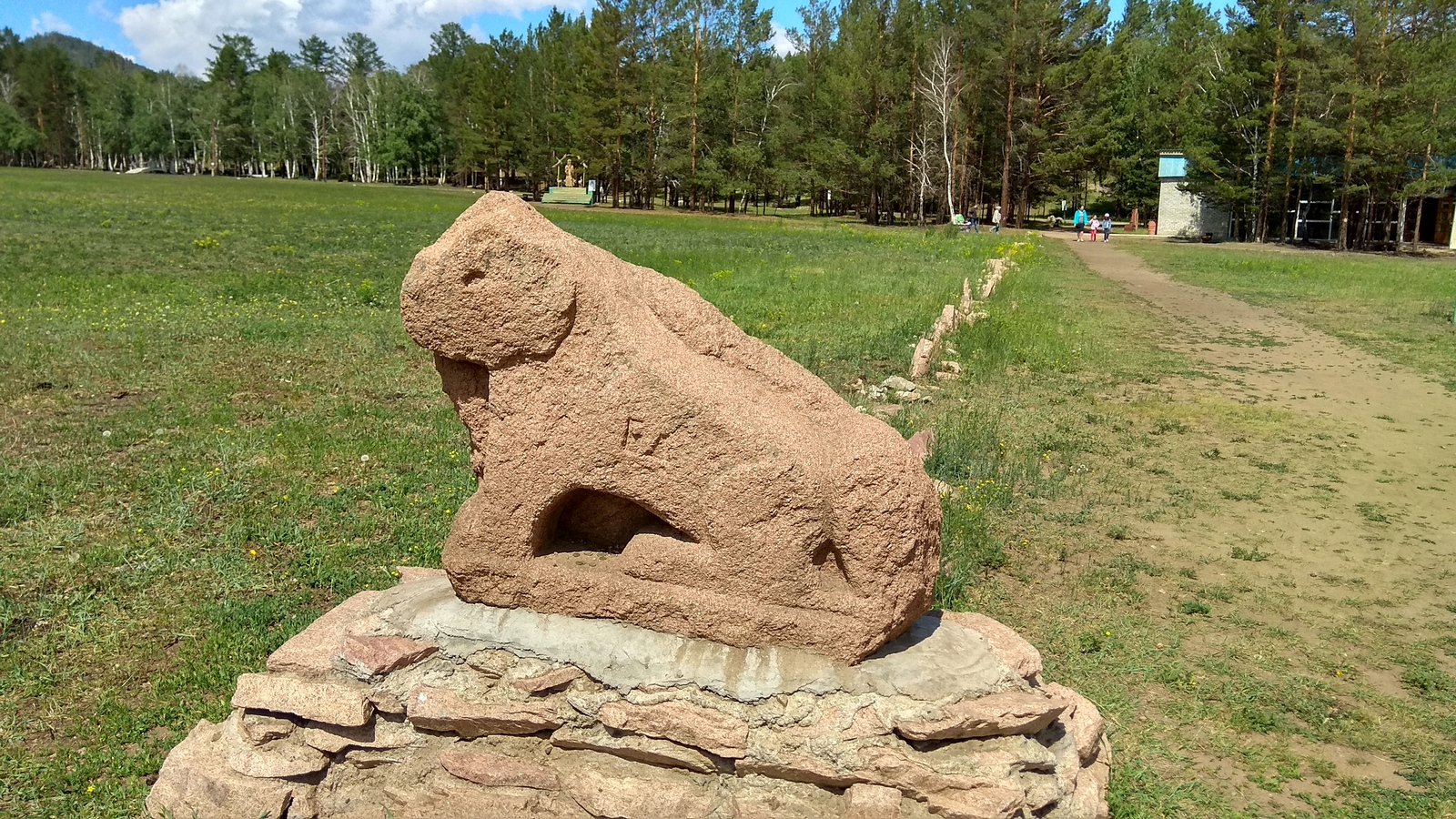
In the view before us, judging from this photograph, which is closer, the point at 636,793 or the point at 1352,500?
the point at 636,793

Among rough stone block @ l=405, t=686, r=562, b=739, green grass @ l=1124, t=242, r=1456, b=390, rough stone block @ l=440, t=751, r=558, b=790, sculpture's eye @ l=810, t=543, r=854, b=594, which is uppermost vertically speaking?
green grass @ l=1124, t=242, r=1456, b=390

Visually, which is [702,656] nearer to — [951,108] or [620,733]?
[620,733]

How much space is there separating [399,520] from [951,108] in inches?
1820

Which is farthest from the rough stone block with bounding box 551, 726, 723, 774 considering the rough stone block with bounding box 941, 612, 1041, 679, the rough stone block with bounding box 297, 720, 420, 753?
the rough stone block with bounding box 941, 612, 1041, 679

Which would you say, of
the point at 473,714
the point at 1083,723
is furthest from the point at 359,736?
the point at 1083,723

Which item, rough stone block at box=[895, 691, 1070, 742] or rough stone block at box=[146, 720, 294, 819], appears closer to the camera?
rough stone block at box=[895, 691, 1070, 742]

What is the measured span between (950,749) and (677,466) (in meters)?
1.66

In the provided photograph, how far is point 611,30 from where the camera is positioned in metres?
53.9

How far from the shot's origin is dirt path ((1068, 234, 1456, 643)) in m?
6.84

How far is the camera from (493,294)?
4.32 meters

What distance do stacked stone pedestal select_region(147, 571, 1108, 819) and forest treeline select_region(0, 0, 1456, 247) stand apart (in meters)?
38.1

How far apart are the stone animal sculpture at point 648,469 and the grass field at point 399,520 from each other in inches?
66.8

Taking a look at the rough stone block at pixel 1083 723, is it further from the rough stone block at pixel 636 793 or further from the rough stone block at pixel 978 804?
the rough stone block at pixel 636 793

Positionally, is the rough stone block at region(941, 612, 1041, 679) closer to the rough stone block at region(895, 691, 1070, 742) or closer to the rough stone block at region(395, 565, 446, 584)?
the rough stone block at region(895, 691, 1070, 742)
